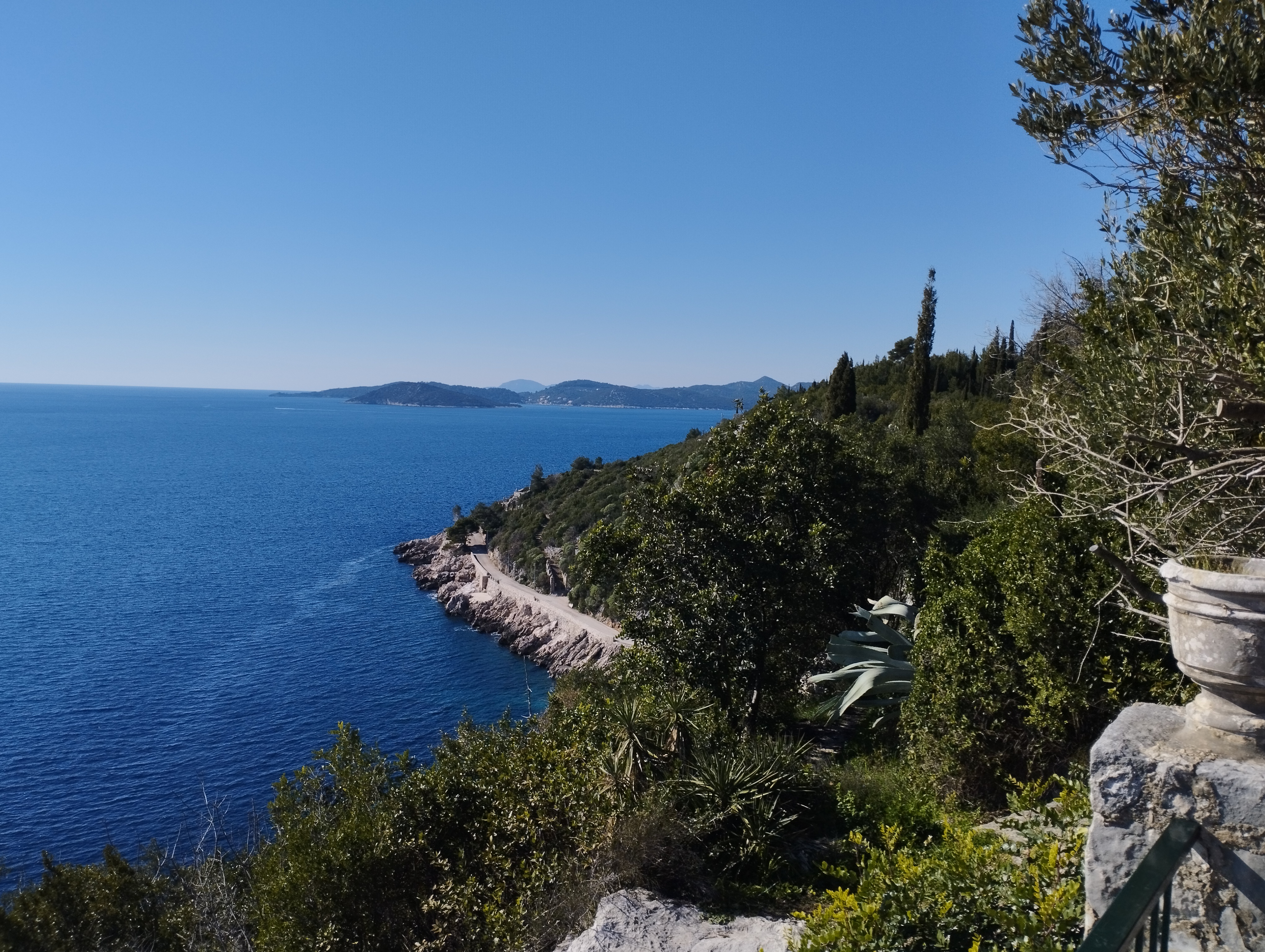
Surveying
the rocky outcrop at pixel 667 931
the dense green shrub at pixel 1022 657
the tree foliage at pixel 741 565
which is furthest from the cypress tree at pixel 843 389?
the rocky outcrop at pixel 667 931

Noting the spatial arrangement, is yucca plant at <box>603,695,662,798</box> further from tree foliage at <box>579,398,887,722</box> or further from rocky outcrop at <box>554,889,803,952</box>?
tree foliage at <box>579,398,887,722</box>

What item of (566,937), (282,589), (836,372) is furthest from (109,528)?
(566,937)

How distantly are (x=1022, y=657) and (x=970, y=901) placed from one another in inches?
174

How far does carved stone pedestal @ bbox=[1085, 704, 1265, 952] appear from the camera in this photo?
9.14 ft

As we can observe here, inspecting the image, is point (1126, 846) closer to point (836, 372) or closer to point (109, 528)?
point (836, 372)

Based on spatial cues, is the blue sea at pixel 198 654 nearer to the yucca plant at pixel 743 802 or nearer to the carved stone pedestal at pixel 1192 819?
the yucca plant at pixel 743 802

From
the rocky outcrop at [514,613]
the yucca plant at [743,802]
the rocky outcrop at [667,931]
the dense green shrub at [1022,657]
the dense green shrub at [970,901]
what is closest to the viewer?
the dense green shrub at [970,901]

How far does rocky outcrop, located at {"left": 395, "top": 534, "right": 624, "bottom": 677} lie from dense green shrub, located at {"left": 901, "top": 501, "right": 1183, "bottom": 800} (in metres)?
29.2

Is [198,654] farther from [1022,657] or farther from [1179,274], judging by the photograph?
[1179,274]

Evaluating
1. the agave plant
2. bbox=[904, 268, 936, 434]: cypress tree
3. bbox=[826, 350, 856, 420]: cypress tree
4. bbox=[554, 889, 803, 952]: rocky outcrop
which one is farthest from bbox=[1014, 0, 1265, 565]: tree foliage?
bbox=[826, 350, 856, 420]: cypress tree

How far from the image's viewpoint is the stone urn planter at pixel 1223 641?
111 inches

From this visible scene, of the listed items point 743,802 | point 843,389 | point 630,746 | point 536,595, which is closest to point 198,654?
point 536,595

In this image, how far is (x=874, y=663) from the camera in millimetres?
12000

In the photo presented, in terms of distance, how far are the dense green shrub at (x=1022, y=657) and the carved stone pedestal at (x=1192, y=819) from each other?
4.00 m
